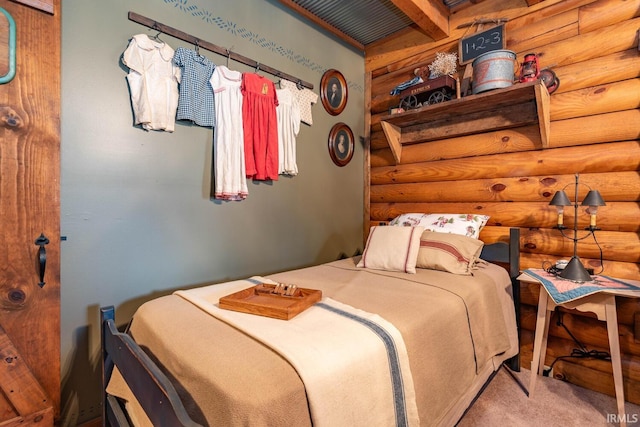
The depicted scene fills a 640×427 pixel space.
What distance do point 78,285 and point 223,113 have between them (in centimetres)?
123

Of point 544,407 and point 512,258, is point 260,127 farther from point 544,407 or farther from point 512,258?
point 544,407

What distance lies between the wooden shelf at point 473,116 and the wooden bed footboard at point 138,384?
89.0 inches

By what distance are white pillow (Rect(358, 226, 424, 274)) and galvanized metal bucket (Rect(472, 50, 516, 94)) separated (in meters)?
1.04

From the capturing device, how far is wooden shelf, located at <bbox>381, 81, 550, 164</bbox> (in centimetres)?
198

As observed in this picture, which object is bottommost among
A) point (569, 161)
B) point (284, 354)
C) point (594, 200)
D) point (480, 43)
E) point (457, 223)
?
point (284, 354)

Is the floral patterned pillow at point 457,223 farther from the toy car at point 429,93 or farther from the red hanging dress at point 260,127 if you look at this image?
the red hanging dress at point 260,127

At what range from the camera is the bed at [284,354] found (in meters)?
0.76

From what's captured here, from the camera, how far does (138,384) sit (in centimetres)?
83

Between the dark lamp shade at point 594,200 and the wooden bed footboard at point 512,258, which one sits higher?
the dark lamp shade at point 594,200

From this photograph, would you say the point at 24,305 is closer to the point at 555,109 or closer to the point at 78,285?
the point at 78,285

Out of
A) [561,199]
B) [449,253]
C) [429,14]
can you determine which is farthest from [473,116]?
[449,253]

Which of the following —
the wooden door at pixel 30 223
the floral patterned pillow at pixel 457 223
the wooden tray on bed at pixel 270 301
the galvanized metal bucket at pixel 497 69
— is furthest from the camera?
the floral patterned pillow at pixel 457 223

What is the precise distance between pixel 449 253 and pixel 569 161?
994 millimetres

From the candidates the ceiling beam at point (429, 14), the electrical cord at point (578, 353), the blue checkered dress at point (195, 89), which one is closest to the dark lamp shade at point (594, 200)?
the electrical cord at point (578, 353)
